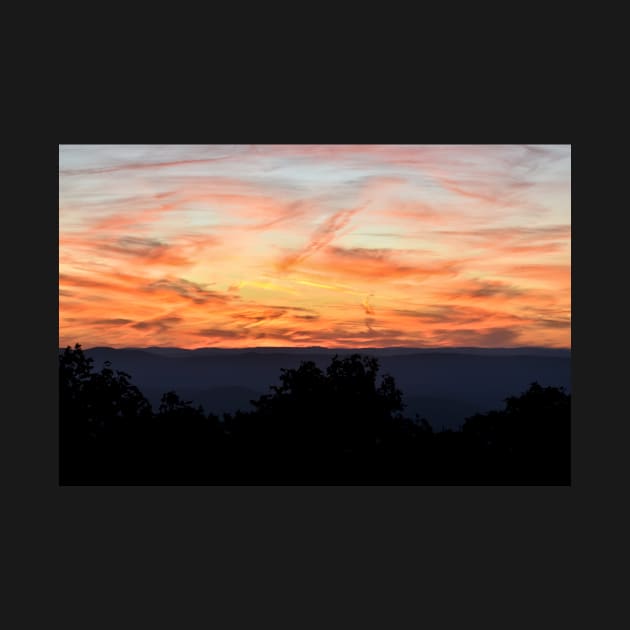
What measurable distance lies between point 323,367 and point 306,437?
1.10 metres

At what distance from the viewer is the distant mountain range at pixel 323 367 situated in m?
17.3

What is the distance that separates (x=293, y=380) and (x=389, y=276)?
216cm

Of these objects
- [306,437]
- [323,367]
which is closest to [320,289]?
[323,367]

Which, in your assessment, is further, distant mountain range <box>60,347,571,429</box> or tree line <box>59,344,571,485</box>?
distant mountain range <box>60,347,571,429</box>

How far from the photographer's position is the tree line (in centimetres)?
1689

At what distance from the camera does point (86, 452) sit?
17.1 metres

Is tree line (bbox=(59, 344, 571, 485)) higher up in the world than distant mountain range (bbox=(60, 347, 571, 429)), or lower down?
lower down

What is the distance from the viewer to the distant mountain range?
56.8 ft

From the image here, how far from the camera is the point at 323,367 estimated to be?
17.4 meters

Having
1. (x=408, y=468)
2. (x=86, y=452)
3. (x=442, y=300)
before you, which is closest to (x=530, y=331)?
(x=442, y=300)

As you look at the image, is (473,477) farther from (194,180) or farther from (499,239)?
(194,180)

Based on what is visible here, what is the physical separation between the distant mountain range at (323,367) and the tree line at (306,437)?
0.13 m

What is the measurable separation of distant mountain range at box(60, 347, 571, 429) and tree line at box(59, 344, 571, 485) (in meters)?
0.13

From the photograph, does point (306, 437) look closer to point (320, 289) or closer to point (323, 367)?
point (323, 367)
